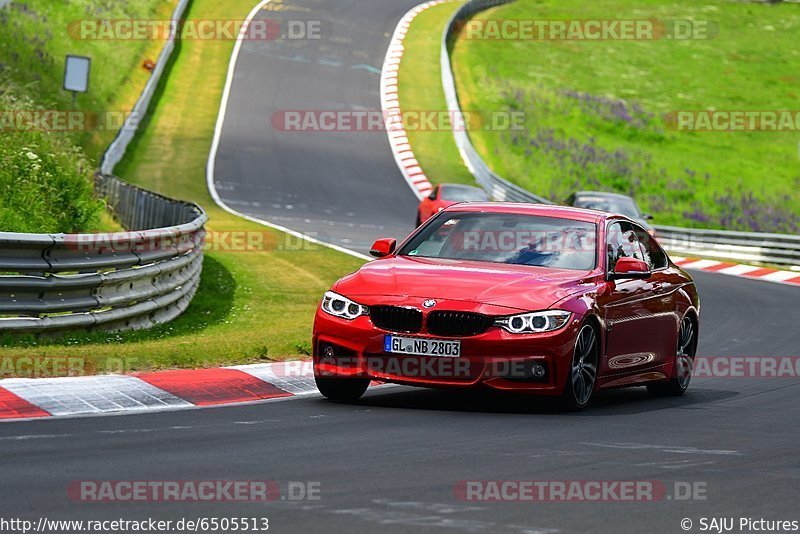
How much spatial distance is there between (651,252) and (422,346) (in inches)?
129

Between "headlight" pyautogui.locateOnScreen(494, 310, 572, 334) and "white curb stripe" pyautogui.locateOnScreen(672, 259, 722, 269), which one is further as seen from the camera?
"white curb stripe" pyautogui.locateOnScreen(672, 259, 722, 269)

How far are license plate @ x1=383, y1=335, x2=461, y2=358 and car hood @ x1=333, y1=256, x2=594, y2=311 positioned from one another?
31cm

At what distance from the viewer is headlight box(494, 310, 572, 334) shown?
33.1 feet

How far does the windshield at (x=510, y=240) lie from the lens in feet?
37.0

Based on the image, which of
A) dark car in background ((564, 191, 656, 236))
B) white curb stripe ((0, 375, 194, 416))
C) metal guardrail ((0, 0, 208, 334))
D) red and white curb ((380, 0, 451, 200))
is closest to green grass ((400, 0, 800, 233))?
red and white curb ((380, 0, 451, 200))

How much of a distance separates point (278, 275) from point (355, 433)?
13.2 meters

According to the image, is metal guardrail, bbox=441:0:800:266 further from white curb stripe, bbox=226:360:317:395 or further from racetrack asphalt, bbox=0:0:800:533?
white curb stripe, bbox=226:360:317:395

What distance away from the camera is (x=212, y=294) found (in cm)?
1927

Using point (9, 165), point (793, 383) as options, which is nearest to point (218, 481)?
point (793, 383)

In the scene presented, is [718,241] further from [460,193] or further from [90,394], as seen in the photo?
[90,394]

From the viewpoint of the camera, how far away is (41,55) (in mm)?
47625

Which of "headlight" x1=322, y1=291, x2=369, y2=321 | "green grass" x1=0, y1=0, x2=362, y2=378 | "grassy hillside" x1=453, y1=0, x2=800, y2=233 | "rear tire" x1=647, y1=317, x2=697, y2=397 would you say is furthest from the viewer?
"grassy hillside" x1=453, y1=0, x2=800, y2=233

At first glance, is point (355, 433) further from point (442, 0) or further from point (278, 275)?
point (442, 0)

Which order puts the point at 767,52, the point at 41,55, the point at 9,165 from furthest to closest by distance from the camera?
1. the point at 767,52
2. the point at 41,55
3. the point at 9,165
